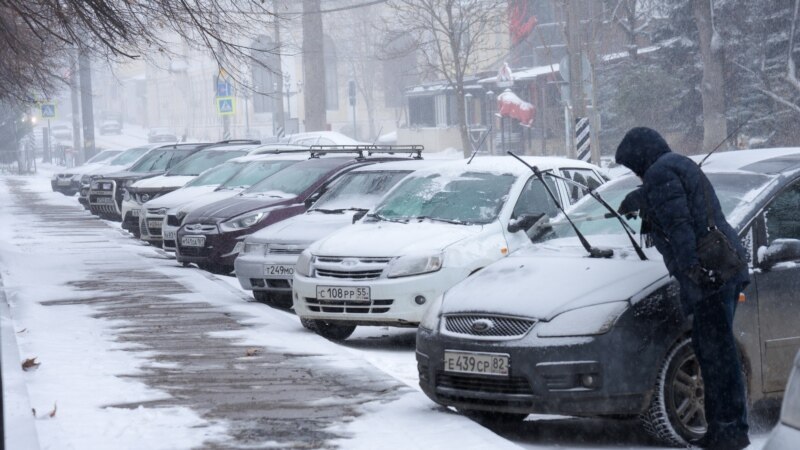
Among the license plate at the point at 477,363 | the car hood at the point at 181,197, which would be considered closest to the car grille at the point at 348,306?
the license plate at the point at 477,363

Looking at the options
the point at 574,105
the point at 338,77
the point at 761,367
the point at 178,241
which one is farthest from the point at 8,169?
the point at 761,367

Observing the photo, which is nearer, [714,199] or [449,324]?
[714,199]

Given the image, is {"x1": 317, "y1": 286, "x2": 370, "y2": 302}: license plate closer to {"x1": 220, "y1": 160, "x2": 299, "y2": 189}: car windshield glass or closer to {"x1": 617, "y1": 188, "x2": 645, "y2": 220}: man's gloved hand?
{"x1": 617, "y1": 188, "x2": 645, "y2": 220}: man's gloved hand

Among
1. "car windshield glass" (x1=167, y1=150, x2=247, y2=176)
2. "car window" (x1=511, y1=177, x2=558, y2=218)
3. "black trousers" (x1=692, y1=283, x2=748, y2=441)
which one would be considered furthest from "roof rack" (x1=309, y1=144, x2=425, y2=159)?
"black trousers" (x1=692, y1=283, x2=748, y2=441)

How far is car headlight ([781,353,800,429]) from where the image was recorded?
3.52m

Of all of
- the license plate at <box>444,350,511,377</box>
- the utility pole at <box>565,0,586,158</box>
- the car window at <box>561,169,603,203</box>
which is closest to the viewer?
the license plate at <box>444,350,511,377</box>

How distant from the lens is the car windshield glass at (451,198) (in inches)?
419

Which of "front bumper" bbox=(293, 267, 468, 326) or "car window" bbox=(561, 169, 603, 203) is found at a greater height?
"car window" bbox=(561, 169, 603, 203)

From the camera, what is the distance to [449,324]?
714 centimetres

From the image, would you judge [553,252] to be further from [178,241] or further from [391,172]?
[178,241]

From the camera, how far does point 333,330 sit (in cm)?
1065

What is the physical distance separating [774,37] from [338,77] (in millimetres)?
56229

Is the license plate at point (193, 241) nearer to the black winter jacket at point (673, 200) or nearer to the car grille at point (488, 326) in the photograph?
the car grille at point (488, 326)

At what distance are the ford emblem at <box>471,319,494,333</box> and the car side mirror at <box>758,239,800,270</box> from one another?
58.5 inches
